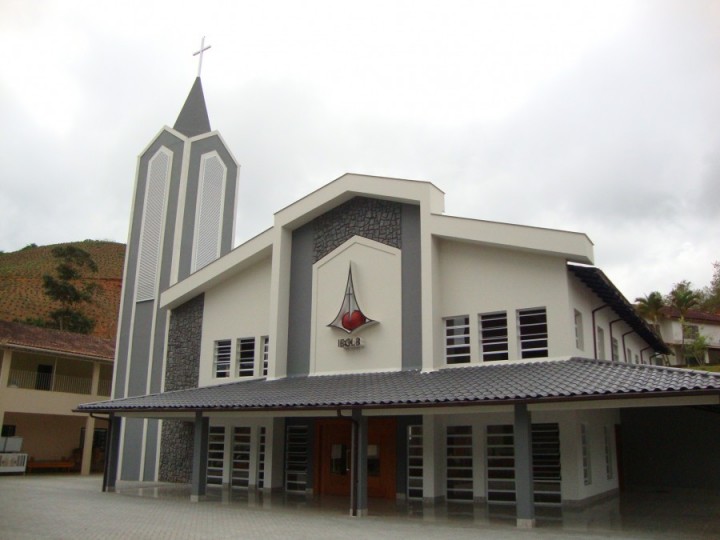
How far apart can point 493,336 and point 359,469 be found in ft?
16.8

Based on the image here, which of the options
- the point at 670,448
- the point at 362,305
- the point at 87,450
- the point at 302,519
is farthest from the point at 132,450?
the point at 670,448

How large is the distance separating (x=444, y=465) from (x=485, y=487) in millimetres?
1188

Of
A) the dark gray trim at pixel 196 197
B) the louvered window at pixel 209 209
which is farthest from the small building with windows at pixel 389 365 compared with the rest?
the louvered window at pixel 209 209

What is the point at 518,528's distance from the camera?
1222cm

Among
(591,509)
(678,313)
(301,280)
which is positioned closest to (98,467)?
(301,280)

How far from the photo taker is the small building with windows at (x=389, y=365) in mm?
14094

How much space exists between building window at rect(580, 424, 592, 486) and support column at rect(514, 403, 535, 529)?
391cm

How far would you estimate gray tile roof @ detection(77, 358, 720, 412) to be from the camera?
11.7 meters

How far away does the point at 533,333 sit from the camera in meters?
16.3

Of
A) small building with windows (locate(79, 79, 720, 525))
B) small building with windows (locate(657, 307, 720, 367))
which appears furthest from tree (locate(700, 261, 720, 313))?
small building with windows (locate(79, 79, 720, 525))

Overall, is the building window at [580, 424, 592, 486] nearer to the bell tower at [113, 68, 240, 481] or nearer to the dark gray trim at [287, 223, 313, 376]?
the dark gray trim at [287, 223, 313, 376]

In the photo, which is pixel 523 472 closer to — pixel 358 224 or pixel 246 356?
pixel 358 224

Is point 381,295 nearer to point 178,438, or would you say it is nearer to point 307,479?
point 307,479

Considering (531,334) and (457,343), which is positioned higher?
(531,334)
